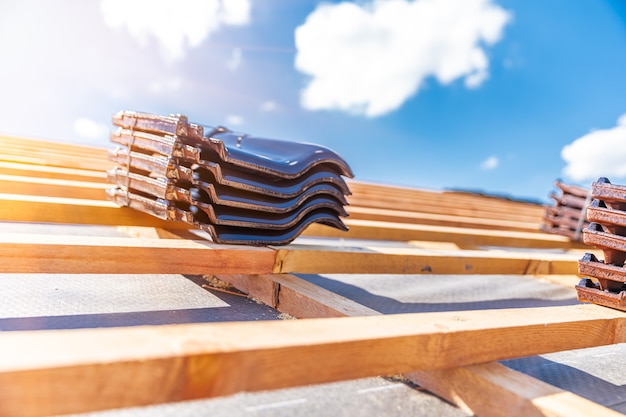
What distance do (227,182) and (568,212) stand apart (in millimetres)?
2923

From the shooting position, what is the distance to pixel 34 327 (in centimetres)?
112

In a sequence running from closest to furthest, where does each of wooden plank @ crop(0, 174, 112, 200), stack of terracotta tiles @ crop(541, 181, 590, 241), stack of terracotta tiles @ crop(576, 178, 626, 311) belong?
stack of terracotta tiles @ crop(576, 178, 626, 311), wooden plank @ crop(0, 174, 112, 200), stack of terracotta tiles @ crop(541, 181, 590, 241)

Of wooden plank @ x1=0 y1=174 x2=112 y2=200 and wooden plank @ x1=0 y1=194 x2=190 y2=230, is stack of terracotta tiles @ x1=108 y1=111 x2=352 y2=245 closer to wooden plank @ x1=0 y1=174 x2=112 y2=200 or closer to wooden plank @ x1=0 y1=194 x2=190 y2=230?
wooden plank @ x1=0 y1=194 x2=190 y2=230

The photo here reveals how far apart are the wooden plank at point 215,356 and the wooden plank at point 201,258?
24.4 inches

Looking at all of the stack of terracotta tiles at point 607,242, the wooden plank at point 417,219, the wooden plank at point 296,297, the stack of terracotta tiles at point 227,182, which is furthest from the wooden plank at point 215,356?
the wooden plank at point 417,219

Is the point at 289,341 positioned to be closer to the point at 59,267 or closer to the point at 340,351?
the point at 340,351

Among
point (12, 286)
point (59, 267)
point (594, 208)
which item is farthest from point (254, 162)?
point (594, 208)

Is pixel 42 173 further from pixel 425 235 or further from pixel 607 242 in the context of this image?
pixel 607 242

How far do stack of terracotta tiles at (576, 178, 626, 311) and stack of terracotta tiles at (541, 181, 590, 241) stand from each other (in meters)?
2.21

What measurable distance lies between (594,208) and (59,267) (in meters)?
1.44

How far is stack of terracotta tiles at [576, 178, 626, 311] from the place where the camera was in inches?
53.3

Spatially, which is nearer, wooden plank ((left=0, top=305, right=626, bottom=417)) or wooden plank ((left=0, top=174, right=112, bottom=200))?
wooden plank ((left=0, top=305, right=626, bottom=417))

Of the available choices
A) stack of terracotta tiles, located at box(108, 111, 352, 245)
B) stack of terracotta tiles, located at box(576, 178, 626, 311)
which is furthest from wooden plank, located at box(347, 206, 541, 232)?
stack of terracotta tiles, located at box(576, 178, 626, 311)

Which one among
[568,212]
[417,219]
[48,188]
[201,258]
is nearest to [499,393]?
[201,258]
